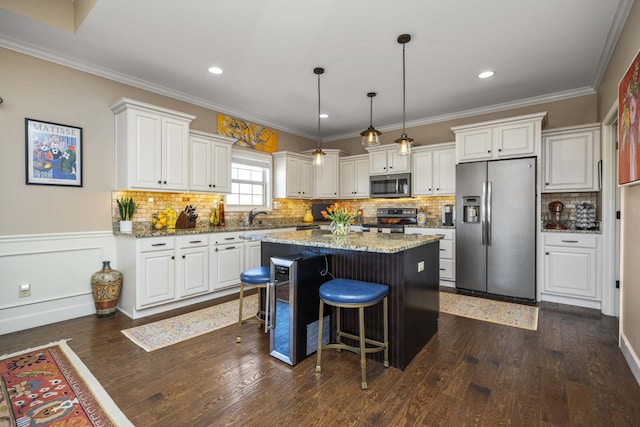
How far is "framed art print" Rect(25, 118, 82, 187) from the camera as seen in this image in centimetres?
308

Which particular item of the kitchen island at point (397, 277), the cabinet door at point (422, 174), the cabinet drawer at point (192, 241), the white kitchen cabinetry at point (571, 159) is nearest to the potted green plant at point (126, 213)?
the cabinet drawer at point (192, 241)

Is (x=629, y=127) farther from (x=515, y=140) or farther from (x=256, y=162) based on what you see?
(x=256, y=162)

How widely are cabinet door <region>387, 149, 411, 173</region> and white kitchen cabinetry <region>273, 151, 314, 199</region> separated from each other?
1.64 m

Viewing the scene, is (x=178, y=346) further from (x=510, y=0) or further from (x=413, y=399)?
(x=510, y=0)

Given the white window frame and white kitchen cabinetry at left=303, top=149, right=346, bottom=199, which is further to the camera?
white kitchen cabinetry at left=303, top=149, right=346, bottom=199

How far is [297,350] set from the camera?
7.75 feet

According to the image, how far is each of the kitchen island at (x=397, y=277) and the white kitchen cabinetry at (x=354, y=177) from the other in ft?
10.5

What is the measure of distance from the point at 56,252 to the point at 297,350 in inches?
112

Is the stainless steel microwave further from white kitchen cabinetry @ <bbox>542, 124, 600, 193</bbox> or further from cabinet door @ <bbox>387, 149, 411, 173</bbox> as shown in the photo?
white kitchen cabinetry @ <bbox>542, 124, 600, 193</bbox>

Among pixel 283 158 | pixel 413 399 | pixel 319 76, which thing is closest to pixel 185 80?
pixel 319 76

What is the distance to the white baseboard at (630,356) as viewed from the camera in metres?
2.13

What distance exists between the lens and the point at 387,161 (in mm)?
5566

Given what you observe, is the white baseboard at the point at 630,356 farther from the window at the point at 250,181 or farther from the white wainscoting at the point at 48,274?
the white wainscoting at the point at 48,274

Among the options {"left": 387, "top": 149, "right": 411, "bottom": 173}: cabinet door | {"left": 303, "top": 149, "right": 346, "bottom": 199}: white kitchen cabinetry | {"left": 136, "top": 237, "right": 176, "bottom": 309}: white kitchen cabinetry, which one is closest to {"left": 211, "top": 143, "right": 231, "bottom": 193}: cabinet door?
{"left": 136, "top": 237, "right": 176, "bottom": 309}: white kitchen cabinetry
